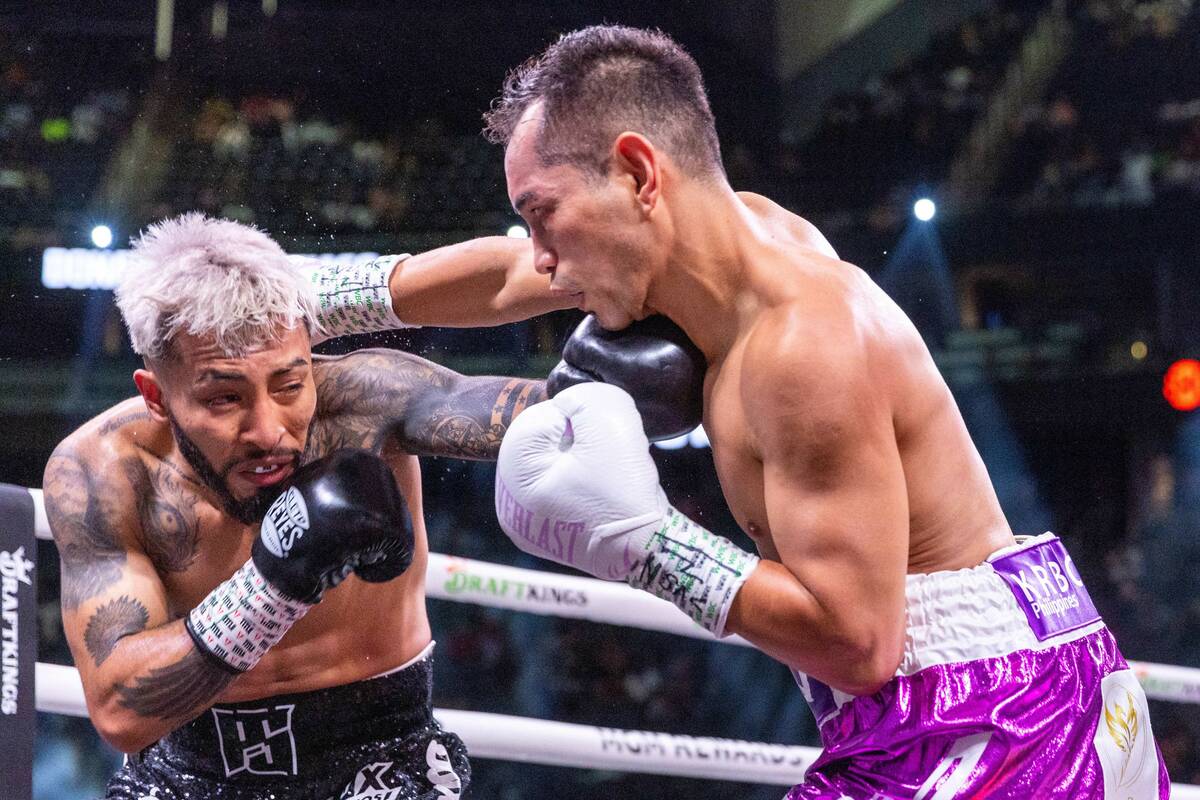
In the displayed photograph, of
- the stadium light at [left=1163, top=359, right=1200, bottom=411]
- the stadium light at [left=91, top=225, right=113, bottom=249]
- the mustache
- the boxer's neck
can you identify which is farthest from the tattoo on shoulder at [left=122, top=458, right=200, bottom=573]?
the stadium light at [left=1163, top=359, right=1200, bottom=411]

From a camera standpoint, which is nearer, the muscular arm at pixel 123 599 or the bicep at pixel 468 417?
the muscular arm at pixel 123 599

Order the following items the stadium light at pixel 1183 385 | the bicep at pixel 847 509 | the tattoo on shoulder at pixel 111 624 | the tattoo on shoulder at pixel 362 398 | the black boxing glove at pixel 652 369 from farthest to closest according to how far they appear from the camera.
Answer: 1. the stadium light at pixel 1183 385
2. the tattoo on shoulder at pixel 362 398
3. the tattoo on shoulder at pixel 111 624
4. the black boxing glove at pixel 652 369
5. the bicep at pixel 847 509

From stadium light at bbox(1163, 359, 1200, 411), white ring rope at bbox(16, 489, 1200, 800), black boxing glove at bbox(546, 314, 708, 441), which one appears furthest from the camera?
stadium light at bbox(1163, 359, 1200, 411)

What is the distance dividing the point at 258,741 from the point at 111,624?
302 millimetres

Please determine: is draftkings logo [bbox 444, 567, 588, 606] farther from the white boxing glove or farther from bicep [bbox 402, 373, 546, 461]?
the white boxing glove

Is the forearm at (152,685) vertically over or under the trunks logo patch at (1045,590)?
under

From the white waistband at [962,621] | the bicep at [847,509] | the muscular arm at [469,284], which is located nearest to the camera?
the bicep at [847,509]

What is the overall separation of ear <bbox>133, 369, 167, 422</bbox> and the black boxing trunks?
0.46 meters

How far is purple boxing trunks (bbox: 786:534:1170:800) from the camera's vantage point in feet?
4.80

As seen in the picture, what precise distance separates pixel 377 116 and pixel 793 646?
6210 millimetres

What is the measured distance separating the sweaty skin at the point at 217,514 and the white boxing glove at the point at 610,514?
425 millimetres

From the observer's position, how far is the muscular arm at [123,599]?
1692 mm

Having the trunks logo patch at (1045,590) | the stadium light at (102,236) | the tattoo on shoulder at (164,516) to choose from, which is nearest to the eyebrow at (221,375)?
the tattoo on shoulder at (164,516)

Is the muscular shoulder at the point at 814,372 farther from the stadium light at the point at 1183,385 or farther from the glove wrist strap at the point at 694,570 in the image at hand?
the stadium light at the point at 1183,385
